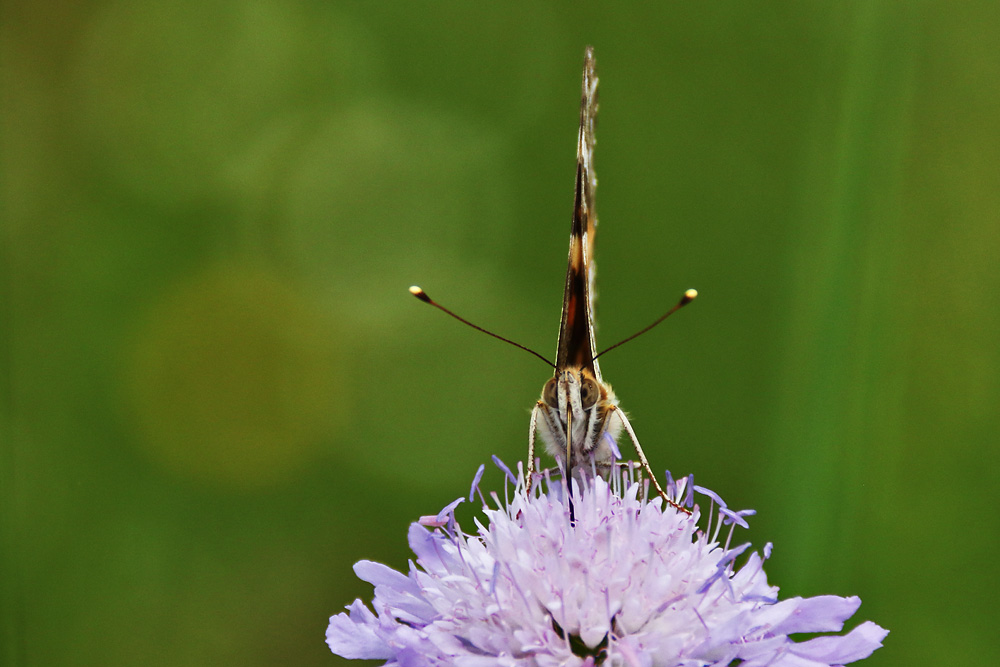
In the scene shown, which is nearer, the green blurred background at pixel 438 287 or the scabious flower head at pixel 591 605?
the scabious flower head at pixel 591 605

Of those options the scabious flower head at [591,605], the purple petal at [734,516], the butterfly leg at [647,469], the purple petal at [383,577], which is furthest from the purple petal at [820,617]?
the purple petal at [383,577]

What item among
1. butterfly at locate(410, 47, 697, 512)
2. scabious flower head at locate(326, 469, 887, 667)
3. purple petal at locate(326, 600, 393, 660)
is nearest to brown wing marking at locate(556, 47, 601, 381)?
butterfly at locate(410, 47, 697, 512)

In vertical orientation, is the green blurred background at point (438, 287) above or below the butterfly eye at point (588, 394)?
above

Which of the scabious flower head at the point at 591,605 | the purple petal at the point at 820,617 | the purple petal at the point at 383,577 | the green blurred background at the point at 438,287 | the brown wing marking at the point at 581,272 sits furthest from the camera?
the green blurred background at the point at 438,287

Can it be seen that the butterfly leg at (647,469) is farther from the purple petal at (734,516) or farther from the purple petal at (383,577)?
the purple petal at (383,577)

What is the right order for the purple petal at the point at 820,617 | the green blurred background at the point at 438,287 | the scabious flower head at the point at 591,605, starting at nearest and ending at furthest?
the scabious flower head at the point at 591,605, the purple petal at the point at 820,617, the green blurred background at the point at 438,287

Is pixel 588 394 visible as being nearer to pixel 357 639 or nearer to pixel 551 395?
pixel 551 395

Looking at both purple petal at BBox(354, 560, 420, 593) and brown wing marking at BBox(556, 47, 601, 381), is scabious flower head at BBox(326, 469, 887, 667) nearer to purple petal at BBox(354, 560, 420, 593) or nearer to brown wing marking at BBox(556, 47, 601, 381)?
purple petal at BBox(354, 560, 420, 593)

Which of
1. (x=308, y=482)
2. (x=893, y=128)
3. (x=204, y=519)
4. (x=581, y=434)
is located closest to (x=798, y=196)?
(x=893, y=128)

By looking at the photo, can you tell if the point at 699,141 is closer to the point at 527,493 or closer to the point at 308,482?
the point at 308,482
